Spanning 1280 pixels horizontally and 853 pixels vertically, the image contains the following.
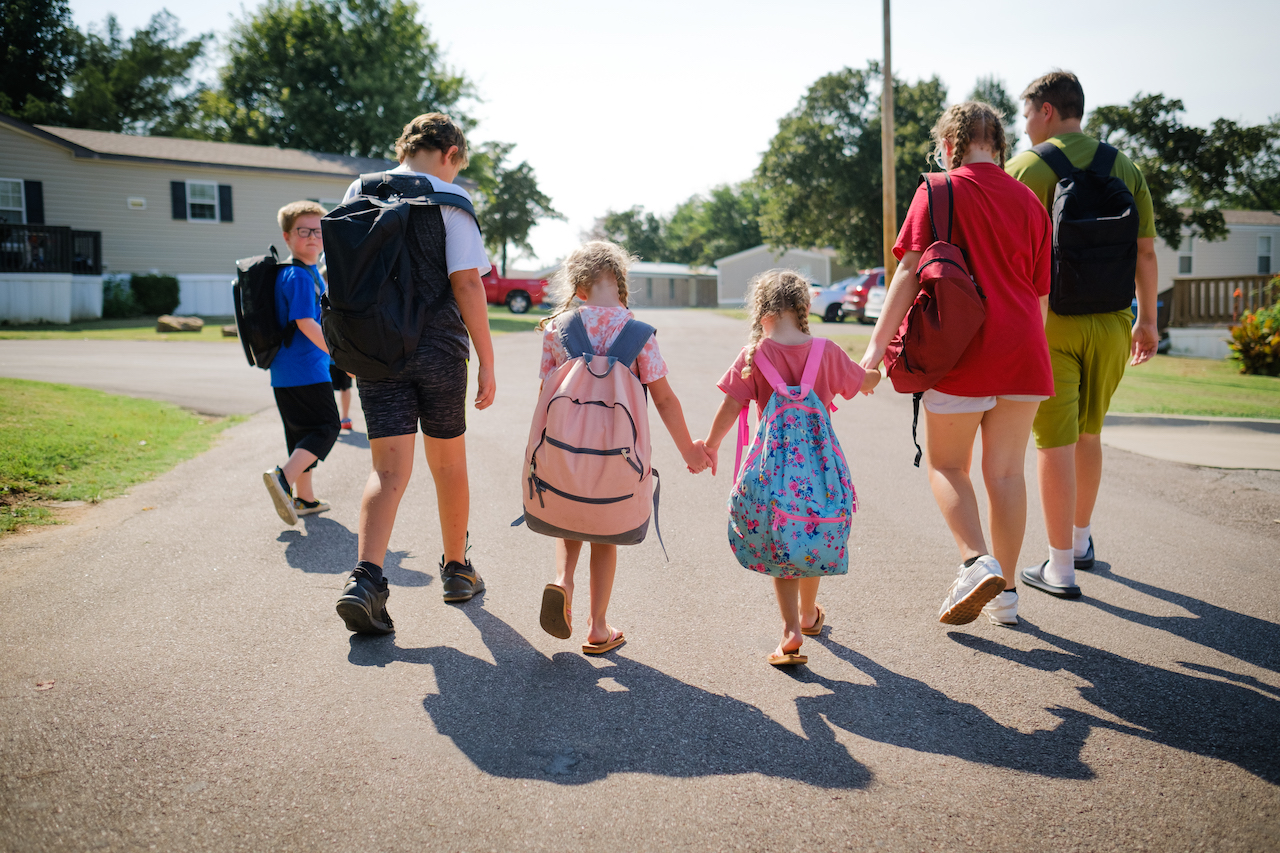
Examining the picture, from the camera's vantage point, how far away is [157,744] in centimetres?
267

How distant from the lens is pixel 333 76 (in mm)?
38281

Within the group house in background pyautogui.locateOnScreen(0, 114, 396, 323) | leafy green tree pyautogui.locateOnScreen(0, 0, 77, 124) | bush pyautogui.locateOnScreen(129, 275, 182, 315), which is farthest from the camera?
leafy green tree pyautogui.locateOnScreen(0, 0, 77, 124)

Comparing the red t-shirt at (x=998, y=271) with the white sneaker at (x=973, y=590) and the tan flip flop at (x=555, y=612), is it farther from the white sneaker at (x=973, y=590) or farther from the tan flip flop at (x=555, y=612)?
the tan flip flop at (x=555, y=612)

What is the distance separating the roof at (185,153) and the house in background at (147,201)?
0.03 m

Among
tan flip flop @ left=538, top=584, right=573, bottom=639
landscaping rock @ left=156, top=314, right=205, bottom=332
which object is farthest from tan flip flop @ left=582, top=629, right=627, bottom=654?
landscaping rock @ left=156, top=314, right=205, bottom=332

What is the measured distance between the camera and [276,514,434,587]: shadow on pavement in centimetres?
438

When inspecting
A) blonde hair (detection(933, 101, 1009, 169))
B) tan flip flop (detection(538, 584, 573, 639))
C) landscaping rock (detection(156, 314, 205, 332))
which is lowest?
tan flip flop (detection(538, 584, 573, 639))

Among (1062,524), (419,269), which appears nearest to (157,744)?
(419,269)

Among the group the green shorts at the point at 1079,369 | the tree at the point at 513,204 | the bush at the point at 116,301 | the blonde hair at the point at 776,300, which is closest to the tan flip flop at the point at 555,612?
the blonde hair at the point at 776,300

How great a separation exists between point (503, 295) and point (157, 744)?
32.0 m

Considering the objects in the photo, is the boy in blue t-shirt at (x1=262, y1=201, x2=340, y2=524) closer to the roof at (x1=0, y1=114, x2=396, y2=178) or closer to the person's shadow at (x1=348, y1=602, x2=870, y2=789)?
the person's shadow at (x1=348, y1=602, x2=870, y2=789)

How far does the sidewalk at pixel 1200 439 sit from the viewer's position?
7.10m

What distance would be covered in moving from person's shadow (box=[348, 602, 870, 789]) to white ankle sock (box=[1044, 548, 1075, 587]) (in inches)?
79.3

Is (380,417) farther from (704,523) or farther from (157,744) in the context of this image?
(704,523)
